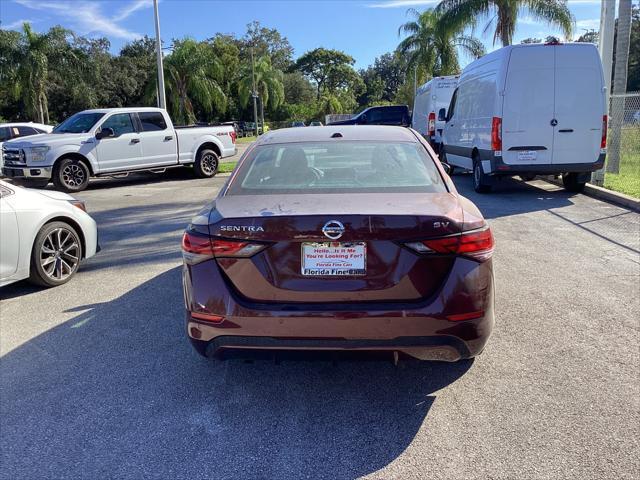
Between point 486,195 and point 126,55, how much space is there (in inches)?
2253

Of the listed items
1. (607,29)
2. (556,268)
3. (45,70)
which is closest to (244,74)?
(45,70)

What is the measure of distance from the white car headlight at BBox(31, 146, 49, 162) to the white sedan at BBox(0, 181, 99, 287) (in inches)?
317

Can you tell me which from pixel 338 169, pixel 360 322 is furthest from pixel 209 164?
pixel 360 322

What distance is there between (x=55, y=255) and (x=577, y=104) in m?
9.20

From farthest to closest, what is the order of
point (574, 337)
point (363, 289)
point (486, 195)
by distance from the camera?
point (486, 195) < point (574, 337) < point (363, 289)

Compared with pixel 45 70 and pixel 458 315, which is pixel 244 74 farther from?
pixel 458 315

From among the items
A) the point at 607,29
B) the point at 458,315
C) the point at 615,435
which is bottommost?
the point at 615,435

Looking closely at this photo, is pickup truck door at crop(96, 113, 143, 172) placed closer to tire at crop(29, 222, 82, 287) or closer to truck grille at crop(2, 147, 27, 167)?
truck grille at crop(2, 147, 27, 167)

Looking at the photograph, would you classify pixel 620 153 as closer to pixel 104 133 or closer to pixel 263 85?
pixel 104 133

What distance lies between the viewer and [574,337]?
446 centimetres

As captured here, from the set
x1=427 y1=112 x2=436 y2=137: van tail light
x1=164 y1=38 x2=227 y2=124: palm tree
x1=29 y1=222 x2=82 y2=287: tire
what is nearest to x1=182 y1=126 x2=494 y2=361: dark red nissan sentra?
x1=29 y1=222 x2=82 y2=287: tire

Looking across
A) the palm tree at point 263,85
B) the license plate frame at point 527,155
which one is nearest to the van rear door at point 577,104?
the license plate frame at point 527,155

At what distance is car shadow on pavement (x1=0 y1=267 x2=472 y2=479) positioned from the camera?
297 centimetres

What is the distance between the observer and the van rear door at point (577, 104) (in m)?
10.4
